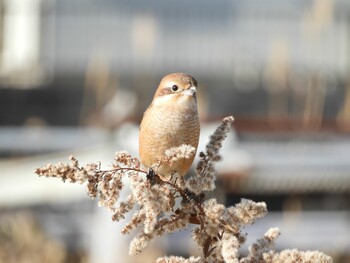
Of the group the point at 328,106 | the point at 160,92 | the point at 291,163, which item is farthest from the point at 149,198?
the point at 328,106

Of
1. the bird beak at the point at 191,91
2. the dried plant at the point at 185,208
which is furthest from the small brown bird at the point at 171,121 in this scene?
the dried plant at the point at 185,208

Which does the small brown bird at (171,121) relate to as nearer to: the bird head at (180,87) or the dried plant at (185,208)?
the bird head at (180,87)

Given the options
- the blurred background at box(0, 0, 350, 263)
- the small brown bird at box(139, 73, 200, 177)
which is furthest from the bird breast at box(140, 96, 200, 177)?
the blurred background at box(0, 0, 350, 263)

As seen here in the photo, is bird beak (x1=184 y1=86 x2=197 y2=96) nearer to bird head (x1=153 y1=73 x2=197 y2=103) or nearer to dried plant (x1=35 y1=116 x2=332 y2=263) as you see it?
bird head (x1=153 y1=73 x2=197 y2=103)

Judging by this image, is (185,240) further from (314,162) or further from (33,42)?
(33,42)

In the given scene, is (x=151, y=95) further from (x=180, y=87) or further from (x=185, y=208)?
(x=185, y=208)
